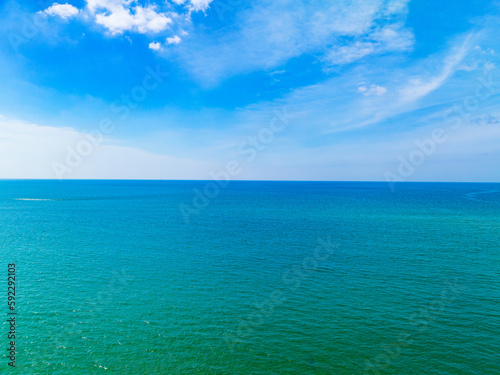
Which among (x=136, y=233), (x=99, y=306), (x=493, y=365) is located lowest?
(x=493, y=365)

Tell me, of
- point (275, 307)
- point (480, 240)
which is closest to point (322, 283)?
point (275, 307)

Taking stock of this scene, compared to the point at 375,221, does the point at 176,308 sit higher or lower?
lower

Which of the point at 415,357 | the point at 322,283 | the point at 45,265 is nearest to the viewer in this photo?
the point at 415,357

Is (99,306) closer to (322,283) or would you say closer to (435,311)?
(322,283)

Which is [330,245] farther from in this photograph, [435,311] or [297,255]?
[435,311]

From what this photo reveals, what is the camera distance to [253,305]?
3584 centimetres

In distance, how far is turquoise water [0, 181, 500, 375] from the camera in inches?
1017

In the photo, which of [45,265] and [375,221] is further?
[375,221]

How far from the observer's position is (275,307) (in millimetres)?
35219

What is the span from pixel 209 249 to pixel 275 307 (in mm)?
27382

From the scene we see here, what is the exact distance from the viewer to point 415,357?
26250 millimetres

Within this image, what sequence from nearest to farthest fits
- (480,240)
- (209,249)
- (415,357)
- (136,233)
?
(415,357)
(209,249)
(480,240)
(136,233)

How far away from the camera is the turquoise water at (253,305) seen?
84.7 feet

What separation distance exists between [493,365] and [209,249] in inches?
1831
